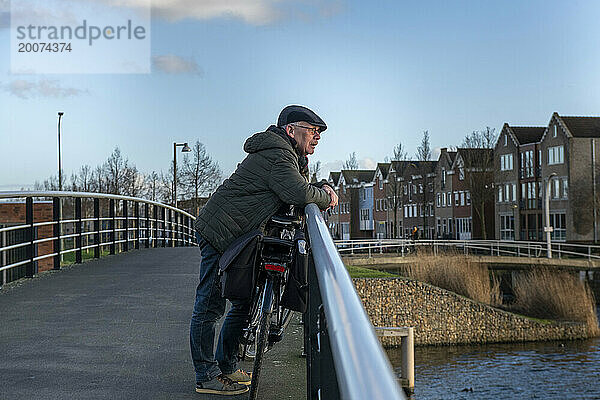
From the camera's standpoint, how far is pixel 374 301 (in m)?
32.1

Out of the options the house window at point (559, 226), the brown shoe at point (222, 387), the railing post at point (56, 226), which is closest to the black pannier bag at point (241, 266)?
the brown shoe at point (222, 387)

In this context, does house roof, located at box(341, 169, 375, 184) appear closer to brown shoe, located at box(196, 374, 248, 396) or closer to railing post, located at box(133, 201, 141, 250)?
railing post, located at box(133, 201, 141, 250)

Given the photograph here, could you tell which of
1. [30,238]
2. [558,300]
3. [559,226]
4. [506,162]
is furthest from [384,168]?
[30,238]

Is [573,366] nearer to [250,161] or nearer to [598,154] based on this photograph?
[250,161]

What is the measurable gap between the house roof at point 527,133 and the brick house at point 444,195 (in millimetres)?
9966

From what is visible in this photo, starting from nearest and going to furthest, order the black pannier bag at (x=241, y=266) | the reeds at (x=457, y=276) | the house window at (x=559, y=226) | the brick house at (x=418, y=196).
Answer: the black pannier bag at (x=241, y=266) < the reeds at (x=457, y=276) < the house window at (x=559, y=226) < the brick house at (x=418, y=196)

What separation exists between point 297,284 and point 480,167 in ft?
230

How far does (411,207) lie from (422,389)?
68.8 metres

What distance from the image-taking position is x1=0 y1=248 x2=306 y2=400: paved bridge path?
530 cm

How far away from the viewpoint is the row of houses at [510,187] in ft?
205

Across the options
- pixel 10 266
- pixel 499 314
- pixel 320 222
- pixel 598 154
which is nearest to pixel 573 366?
pixel 499 314

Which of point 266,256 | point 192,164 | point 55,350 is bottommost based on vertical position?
point 55,350

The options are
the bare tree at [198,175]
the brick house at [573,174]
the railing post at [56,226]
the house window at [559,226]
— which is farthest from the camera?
the house window at [559,226]

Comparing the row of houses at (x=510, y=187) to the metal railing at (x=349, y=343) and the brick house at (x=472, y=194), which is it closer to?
the brick house at (x=472, y=194)
